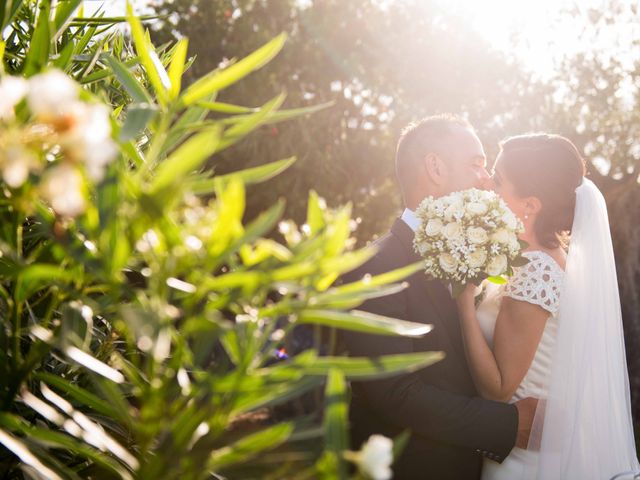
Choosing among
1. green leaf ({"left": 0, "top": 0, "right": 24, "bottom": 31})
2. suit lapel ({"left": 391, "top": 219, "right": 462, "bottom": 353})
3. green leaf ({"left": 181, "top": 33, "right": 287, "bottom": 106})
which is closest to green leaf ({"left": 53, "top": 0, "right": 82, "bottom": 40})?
green leaf ({"left": 0, "top": 0, "right": 24, "bottom": 31})

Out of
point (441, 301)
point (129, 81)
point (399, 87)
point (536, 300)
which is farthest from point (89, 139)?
point (399, 87)

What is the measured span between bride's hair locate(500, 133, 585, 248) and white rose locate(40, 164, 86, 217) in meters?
3.07

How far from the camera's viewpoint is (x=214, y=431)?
100 cm

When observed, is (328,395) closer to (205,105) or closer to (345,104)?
(205,105)

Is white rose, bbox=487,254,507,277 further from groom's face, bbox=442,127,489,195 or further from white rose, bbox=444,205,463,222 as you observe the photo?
groom's face, bbox=442,127,489,195

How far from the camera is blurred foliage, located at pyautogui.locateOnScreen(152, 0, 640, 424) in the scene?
11.4 metres

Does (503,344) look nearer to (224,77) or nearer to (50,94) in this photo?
(224,77)

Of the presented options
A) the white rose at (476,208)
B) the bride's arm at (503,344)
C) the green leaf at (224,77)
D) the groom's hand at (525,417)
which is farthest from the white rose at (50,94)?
the groom's hand at (525,417)

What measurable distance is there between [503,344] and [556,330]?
45 centimetres

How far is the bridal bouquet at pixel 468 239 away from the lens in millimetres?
2982

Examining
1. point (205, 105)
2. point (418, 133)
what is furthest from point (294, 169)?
point (205, 105)

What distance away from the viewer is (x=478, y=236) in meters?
3.00

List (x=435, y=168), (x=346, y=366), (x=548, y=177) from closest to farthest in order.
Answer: (x=346, y=366) < (x=548, y=177) < (x=435, y=168)

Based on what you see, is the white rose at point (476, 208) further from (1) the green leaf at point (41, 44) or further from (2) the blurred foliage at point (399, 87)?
(2) the blurred foliage at point (399, 87)
